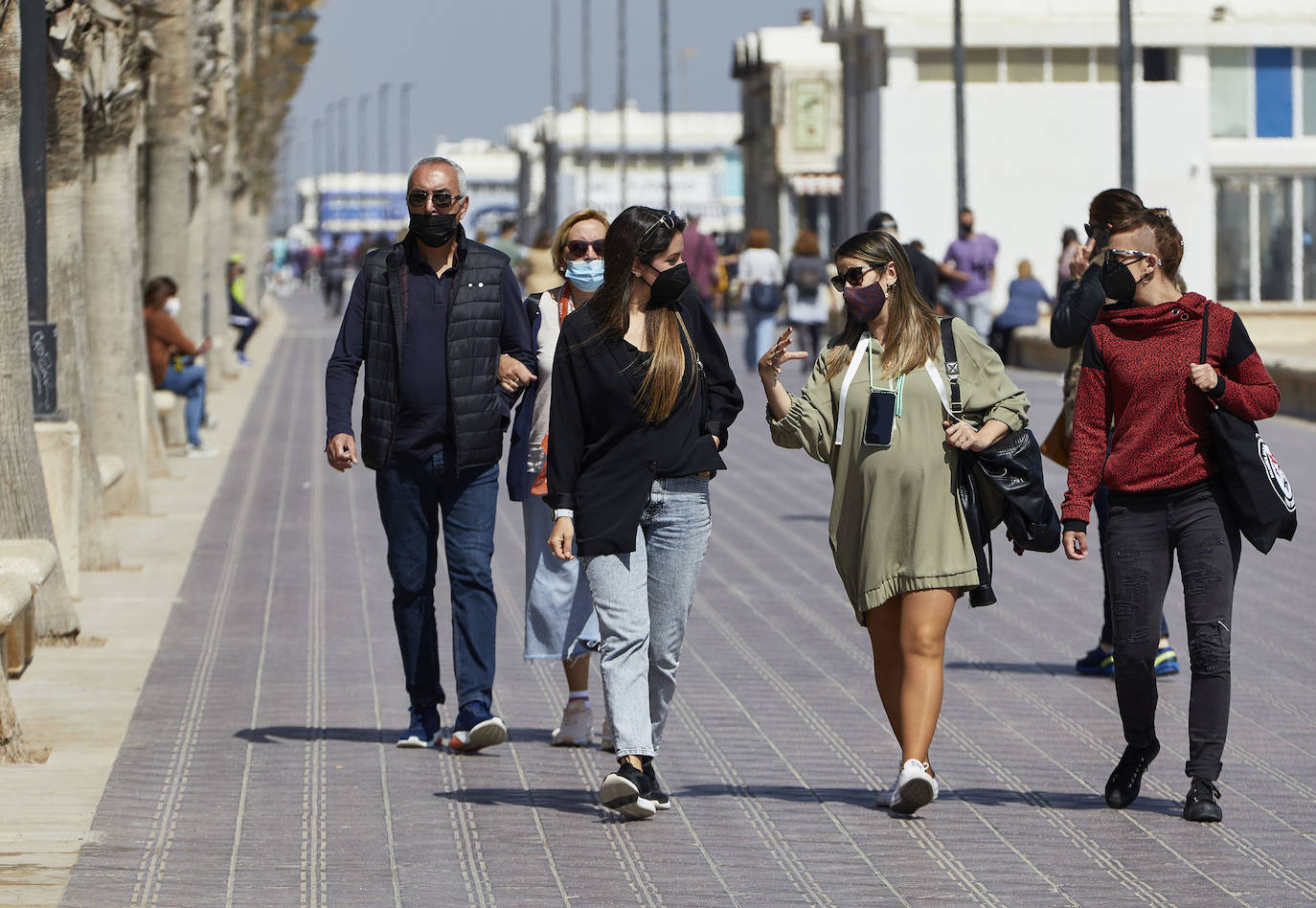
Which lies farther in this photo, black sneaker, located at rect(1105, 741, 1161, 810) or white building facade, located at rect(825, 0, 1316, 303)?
white building facade, located at rect(825, 0, 1316, 303)

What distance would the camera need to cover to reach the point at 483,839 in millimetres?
6660

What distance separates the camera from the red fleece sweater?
22.3 ft

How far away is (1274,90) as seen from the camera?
4984 centimetres

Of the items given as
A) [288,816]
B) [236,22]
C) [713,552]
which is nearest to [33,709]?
[288,816]

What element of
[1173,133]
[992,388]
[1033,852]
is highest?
[1173,133]

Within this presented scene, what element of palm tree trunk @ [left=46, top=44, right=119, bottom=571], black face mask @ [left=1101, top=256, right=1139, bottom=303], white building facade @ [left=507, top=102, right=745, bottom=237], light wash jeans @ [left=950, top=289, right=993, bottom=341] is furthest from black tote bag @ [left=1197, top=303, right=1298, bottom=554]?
white building facade @ [left=507, top=102, right=745, bottom=237]

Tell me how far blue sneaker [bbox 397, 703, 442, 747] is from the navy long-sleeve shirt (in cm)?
86

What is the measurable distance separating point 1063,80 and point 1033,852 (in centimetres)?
4537

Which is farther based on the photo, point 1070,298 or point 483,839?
point 1070,298

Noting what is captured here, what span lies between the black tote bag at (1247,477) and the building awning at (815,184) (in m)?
57.2

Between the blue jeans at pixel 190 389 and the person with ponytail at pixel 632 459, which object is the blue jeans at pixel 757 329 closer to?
the blue jeans at pixel 190 389

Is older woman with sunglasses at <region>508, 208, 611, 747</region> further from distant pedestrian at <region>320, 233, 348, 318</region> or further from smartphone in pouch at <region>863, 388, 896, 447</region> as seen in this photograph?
distant pedestrian at <region>320, 233, 348, 318</region>

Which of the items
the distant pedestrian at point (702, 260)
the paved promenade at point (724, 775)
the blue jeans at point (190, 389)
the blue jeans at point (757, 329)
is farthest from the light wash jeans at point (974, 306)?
the paved promenade at point (724, 775)

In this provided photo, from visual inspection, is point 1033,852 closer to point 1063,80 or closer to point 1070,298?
point 1070,298
